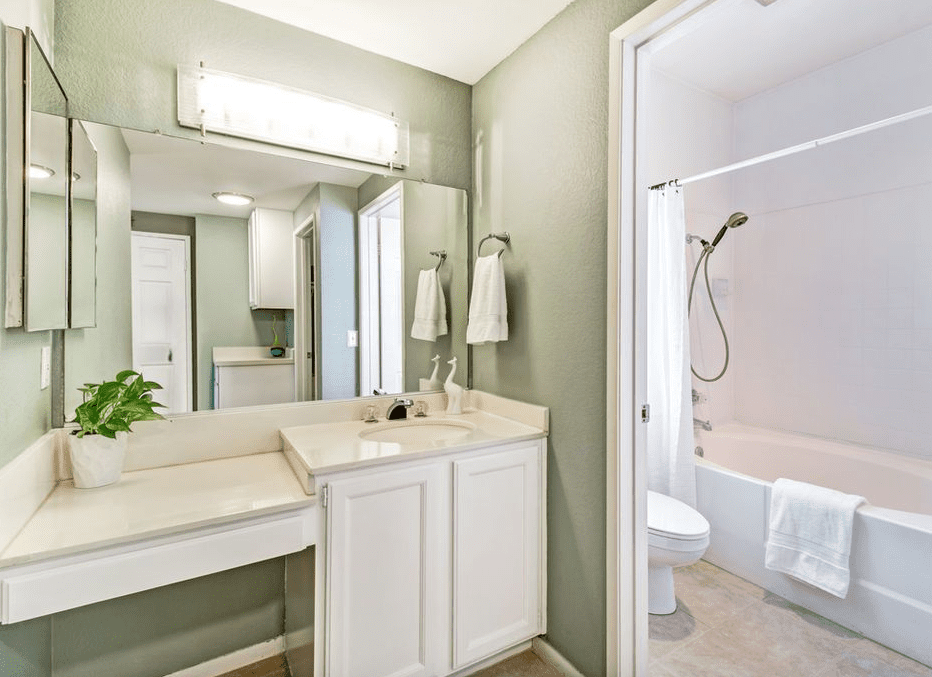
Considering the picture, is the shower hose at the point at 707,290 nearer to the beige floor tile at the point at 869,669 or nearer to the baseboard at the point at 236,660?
the beige floor tile at the point at 869,669

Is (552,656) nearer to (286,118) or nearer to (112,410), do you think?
(112,410)

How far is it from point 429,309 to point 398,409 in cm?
49

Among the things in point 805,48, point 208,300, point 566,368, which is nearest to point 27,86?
point 208,300

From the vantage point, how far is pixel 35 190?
3.77ft

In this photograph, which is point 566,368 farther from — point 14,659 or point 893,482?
point 893,482

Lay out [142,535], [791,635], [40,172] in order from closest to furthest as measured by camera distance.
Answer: [142,535] → [40,172] → [791,635]

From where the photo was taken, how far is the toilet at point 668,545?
6.10ft

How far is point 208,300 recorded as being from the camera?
1.64m

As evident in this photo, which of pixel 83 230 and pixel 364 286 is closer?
pixel 83 230

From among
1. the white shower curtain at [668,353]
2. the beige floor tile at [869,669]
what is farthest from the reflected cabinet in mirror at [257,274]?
the beige floor tile at [869,669]

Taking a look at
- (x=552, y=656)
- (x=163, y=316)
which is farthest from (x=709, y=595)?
(x=163, y=316)

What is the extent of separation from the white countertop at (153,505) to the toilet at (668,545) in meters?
1.41

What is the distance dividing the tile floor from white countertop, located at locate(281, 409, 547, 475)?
995 millimetres

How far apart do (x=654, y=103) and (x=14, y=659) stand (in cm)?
339
